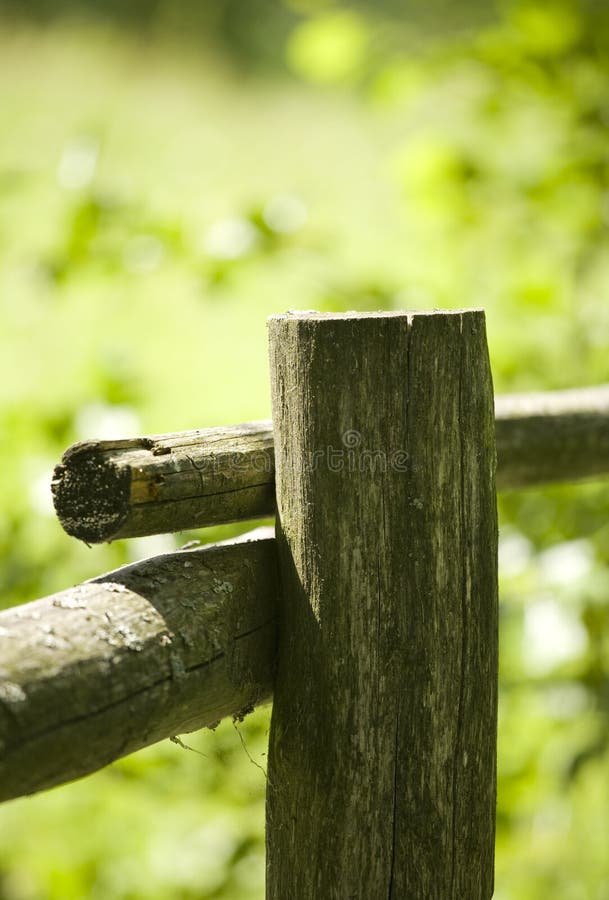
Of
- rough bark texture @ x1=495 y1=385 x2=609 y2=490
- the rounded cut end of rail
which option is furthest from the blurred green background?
the rounded cut end of rail

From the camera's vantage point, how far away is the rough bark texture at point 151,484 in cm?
73

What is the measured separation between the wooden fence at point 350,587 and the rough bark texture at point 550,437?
0.45 metres

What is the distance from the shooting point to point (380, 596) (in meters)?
0.81

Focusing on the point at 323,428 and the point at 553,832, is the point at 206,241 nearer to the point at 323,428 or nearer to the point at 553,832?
the point at 323,428

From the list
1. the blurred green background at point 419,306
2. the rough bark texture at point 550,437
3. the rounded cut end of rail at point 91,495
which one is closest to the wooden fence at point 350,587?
the rounded cut end of rail at point 91,495

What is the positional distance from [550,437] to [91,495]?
2.76 feet

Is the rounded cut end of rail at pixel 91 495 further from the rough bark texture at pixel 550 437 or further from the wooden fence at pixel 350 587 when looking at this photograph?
the rough bark texture at pixel 550 437

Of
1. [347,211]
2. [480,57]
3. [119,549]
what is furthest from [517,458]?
[347,211]

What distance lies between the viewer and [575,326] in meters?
2.05

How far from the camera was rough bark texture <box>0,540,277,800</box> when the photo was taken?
611 millimetres

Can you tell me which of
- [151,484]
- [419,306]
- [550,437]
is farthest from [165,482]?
[419,306]

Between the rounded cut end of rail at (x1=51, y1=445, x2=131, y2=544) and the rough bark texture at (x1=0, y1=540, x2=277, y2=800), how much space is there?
0.05m

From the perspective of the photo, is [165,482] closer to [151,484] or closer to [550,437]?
[151,484]

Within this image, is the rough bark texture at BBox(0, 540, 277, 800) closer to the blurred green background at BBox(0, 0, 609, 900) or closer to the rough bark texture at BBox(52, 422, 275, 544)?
the rough bark texture at BBox(52, 422, 275, 544)
